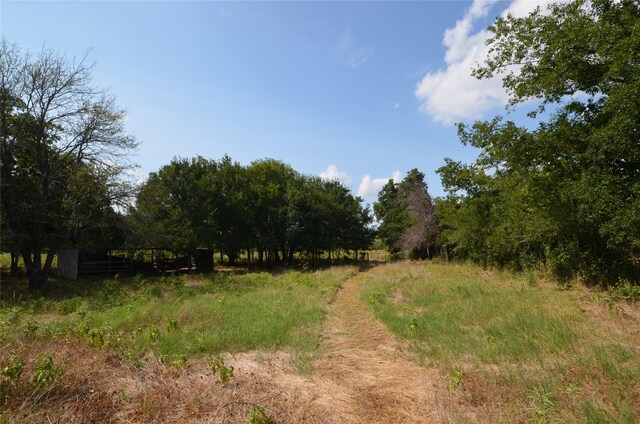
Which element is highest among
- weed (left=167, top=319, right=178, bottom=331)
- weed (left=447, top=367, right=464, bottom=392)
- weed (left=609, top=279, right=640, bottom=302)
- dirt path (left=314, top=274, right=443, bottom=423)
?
weed (left=609, top=279, right=640, bottom=302)

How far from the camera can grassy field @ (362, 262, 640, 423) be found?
4.57 meters

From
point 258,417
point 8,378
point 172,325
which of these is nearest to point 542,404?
point 258,417

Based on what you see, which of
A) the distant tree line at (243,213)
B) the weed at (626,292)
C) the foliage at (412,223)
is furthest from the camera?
the foliage at (412,223)

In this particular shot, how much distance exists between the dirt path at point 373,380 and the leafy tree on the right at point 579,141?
8165 mm

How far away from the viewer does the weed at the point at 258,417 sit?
4.36 metres

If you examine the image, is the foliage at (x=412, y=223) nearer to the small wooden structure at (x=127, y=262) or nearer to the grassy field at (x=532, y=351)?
the small wooden structure at (x=127, y=262)

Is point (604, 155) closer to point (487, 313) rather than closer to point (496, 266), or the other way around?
point (487, 313)

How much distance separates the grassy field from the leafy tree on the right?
2.61 metres

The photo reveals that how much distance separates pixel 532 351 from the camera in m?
6.65

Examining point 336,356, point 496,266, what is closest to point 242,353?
point 336,356

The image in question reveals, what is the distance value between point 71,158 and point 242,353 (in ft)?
55.8

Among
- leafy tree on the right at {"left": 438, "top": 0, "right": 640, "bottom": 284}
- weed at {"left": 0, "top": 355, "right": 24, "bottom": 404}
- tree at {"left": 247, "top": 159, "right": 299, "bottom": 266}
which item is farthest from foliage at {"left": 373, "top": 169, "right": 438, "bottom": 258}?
weed at {"left": 0, "top": 355, "right": 24, "bottom": 404}

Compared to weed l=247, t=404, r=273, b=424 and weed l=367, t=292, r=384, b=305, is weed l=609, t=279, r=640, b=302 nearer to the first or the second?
weed l=367, t=292, r=384, b=305

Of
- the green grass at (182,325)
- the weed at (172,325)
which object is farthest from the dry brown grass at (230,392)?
the weed at (172,325)
